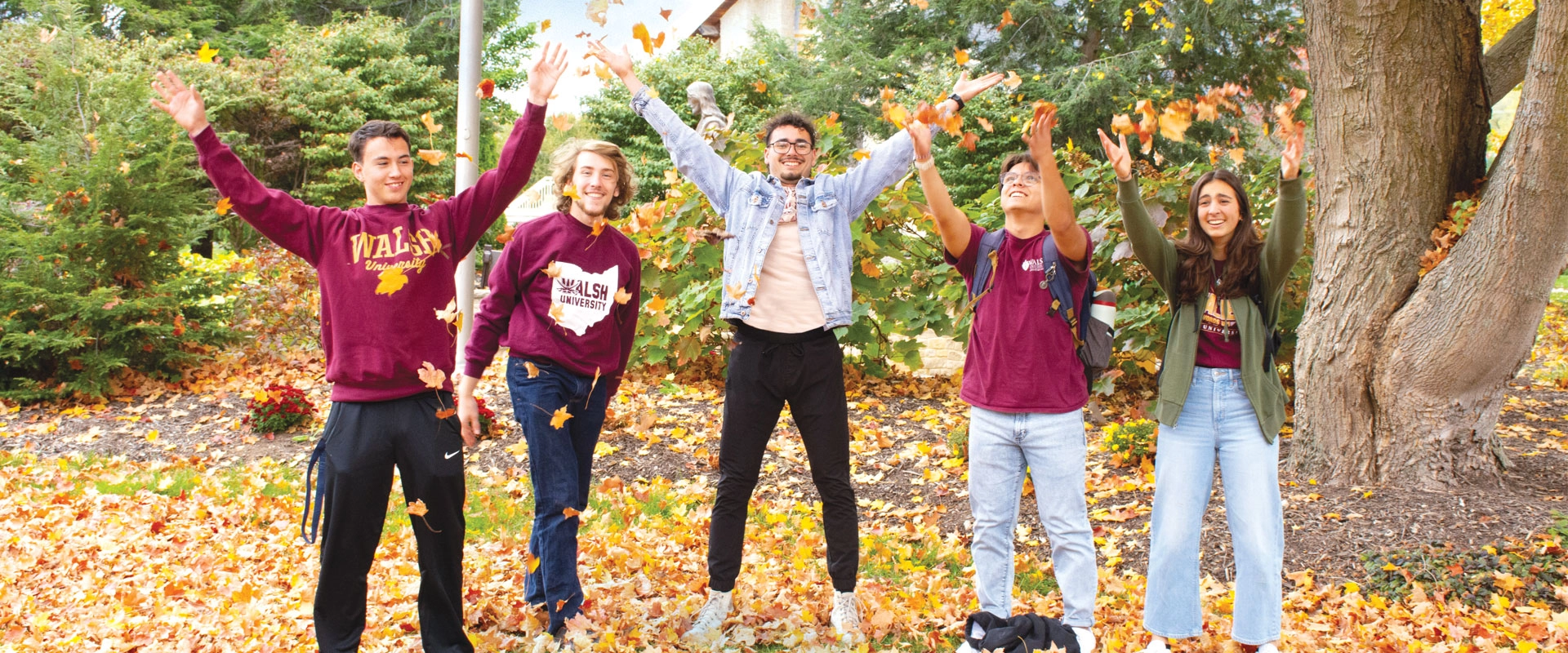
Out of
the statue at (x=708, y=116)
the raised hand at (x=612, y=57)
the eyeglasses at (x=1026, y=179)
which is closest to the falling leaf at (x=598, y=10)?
the raised hand at (x=612, y=57)

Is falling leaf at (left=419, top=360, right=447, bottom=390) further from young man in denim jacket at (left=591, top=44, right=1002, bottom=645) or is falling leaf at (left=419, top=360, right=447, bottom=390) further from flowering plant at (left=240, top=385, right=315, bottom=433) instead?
flowering plant at (left=240, top=385, right=315, bottom=433)

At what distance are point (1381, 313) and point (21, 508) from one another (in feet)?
22.2

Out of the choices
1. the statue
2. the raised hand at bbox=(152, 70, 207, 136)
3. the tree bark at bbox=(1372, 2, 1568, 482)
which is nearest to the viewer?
the raised hand at bbox=(152, 70, 207, 136)

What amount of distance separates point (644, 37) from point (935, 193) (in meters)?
1.28

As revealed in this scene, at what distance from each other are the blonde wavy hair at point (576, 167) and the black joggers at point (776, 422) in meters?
0.64

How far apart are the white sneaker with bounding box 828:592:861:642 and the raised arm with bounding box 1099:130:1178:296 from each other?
1463 mm

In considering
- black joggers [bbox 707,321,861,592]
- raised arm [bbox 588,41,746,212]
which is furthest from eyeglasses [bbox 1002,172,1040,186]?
raised arm [bbox 588,41,746,212]

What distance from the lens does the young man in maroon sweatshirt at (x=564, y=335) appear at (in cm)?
318

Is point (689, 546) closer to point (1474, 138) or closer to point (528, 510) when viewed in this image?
point (528, 510)

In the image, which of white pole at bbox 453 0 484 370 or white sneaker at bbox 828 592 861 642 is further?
white pole at bbox 453 0 484 370

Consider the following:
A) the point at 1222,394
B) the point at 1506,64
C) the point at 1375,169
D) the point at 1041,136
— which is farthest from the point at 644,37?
the point at 1506,64

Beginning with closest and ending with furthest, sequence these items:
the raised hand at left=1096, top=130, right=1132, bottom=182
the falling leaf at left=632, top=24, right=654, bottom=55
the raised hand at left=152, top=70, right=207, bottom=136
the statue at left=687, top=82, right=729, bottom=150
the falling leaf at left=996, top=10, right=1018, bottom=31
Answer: the raised hand at left=152, top=70, right=207, bottom=136, the raised hand at left=1096, top=130, right=1132, bottom=182, the falling leaf at left=632, top=24, right=654, bottom=55, the falling leaf at left=996, top=10, right=1018, bottom=31, the statue at left=687, top=82, right=729, bottom=150

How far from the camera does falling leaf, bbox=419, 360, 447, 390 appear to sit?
282cm

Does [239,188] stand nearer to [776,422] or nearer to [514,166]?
[514,166]
